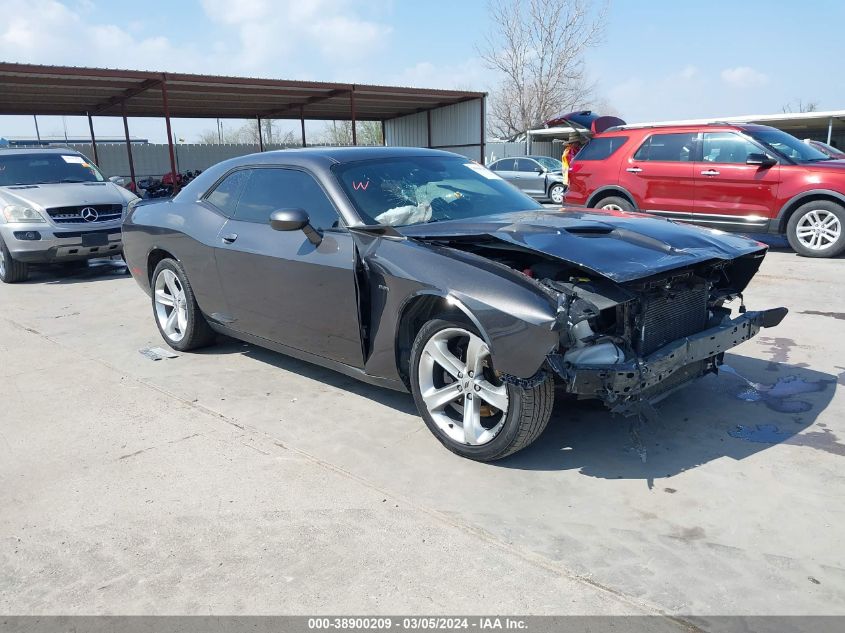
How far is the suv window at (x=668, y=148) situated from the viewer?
970 cm

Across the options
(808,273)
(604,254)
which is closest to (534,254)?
(604,254)

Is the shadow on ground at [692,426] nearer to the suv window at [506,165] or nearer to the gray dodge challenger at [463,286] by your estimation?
the gray dodge challenger at [463,286]

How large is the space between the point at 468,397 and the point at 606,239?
1.10m

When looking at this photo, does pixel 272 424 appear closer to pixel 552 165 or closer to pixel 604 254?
pixel 604 254

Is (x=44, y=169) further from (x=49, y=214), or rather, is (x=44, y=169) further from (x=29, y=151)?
(x=49, y=214)

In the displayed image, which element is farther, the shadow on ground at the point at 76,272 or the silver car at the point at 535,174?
the silver car at the point at 535,174

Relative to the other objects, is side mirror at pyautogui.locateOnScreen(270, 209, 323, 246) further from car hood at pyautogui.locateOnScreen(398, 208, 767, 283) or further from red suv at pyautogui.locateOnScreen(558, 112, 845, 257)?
red suv at pyautogui.locateOnScreen(558, 112, 845, 257)

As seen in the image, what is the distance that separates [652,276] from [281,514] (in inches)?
81.7

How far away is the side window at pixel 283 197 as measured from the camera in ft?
13.6

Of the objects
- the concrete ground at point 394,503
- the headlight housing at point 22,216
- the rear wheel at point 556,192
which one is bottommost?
the concrete ground at point 394,503

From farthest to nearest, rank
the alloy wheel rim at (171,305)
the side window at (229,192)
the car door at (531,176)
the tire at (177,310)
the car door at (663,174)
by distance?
the car door at (531,176)
the car door at (663,174)
the alloy wheel rim at (171,305)
the tire at (177,310)
the side window at (229,192)

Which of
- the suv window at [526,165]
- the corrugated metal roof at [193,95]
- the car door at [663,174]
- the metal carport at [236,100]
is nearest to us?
the car door at [663,174]

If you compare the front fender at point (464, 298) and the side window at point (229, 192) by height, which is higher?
the side window at point (229, 192)

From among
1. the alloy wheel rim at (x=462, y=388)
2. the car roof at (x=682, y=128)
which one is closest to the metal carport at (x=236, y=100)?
the car roof at (x=682, y=128)
